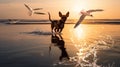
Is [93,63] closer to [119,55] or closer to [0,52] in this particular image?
[119,55]

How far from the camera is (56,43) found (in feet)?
50.2

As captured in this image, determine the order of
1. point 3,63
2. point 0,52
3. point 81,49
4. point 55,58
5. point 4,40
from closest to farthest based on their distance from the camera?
point 3,63 → point 55,58 → point 0,52 → point 81,49 → point 4,40

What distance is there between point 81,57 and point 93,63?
3.75ft

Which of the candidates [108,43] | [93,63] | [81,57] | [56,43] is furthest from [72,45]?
[93,63]

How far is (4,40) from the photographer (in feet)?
53.8

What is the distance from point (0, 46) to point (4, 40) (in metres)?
2.13

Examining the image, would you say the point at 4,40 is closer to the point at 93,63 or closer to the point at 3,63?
the point at 3,63

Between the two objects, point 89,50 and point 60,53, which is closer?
point 60,53

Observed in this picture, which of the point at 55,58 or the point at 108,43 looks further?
the point at 108,43

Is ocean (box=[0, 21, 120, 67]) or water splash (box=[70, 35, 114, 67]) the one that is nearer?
ocean (box=[0, 21, 120, 67])

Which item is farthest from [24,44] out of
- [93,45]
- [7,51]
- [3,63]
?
[3,63]

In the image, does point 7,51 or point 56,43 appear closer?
point 7,51

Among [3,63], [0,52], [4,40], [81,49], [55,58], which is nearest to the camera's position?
[3,63]

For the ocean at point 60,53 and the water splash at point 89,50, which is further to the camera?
the water splash at point 89,50
